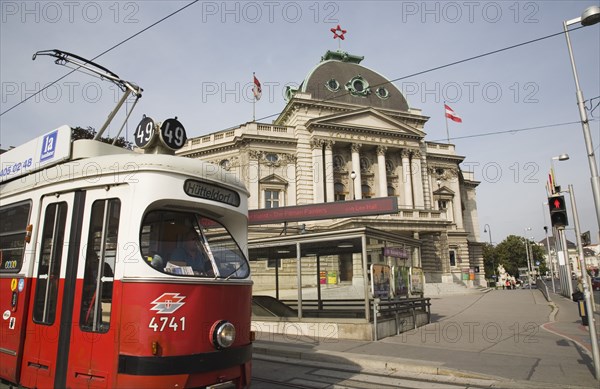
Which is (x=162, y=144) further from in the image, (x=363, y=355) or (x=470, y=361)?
(x=470, y=361)

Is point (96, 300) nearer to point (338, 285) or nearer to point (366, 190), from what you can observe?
point (338, 285)

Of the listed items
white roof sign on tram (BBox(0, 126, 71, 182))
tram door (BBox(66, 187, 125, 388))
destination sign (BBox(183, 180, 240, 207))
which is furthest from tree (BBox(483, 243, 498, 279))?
tram door (BBox(66, 187, 125, 388))

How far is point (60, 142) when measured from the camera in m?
6.47

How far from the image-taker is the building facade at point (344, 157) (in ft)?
149

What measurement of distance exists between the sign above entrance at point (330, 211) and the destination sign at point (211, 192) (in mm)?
10640

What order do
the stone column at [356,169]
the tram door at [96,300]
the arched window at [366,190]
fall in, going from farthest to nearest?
1. the arched window at [366,190]
2. the stone column at [356,169]
3. the tram door at [96,300]

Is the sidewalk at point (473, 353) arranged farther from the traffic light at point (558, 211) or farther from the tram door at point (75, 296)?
the tram door at point (75, 296)

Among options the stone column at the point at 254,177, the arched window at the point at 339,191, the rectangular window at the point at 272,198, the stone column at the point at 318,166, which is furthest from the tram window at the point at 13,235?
the arched window at the point at 339,191

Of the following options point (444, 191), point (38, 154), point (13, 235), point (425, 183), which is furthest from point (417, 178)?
point (13, 235)

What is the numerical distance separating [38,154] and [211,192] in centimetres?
323

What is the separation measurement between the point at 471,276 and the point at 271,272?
135ft

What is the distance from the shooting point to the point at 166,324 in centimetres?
479

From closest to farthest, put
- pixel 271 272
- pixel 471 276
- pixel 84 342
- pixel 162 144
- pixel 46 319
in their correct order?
1. pixel 84 342
2. pixel 46 319
3. pixel 162 144
4. pixel 271 272
5. pixel 471 276

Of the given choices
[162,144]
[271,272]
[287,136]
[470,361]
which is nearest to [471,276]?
[287,136]
